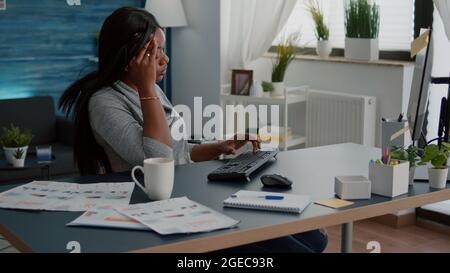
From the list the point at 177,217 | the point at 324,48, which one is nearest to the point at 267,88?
the point at 324,48

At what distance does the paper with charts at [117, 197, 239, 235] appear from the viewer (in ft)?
4.99

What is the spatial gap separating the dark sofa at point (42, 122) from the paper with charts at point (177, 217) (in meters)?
2.95

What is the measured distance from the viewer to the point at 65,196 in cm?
182

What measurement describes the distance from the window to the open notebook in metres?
2.71

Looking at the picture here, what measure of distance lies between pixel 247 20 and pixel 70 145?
1.57 m

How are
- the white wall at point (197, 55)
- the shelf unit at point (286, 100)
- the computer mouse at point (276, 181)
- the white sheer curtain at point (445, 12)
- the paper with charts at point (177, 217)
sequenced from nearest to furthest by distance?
Result: the paper with charts at point (177, 217) → the computer mouse at point (276, 181) → the white sheer curtain at point (445, 12) → the shelf unit at point (286, 100) → the white wall at point (197, 55)

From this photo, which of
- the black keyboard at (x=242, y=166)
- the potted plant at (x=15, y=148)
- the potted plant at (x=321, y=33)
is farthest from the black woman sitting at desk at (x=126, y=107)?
the potted plant at (x=321, y=33)

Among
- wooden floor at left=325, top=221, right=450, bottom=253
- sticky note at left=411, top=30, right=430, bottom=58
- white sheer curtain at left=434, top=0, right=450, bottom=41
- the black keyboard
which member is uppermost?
white sheer curtain at left=434, top=0, right=450, bottom=41

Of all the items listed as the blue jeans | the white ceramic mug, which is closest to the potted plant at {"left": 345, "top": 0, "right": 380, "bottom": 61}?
the blue jeans

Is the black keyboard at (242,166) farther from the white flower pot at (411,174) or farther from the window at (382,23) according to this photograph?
the window at (382,23)

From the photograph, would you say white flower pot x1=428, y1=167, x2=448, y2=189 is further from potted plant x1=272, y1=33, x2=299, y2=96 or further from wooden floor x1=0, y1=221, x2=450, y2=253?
potted plant x1=272, y1=33, x2=299, y2=96

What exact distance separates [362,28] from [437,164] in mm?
2407

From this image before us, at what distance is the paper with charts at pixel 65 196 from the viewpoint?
1730 mm
